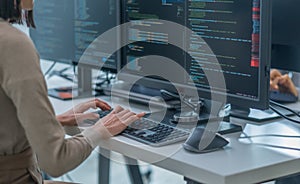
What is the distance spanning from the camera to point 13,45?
1.24 meters

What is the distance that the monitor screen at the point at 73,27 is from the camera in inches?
83.6

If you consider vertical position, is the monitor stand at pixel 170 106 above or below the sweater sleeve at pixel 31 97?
below

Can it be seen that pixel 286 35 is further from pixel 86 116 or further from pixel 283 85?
pixel 86 116

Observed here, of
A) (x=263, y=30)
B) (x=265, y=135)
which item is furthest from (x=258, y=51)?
(x=265, y=135)

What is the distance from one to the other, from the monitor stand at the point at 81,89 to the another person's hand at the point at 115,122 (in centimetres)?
68

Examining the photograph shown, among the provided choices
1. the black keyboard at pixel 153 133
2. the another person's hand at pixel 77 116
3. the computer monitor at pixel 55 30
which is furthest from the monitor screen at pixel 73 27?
the black keyboard at pixel 153 133

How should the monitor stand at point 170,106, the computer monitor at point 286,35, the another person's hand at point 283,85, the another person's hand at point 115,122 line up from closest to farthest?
the another person's hand at point 115,122, the monitor stand at point 170,106, the computer monitor at point 286,35, the another person's hand at point 283,85

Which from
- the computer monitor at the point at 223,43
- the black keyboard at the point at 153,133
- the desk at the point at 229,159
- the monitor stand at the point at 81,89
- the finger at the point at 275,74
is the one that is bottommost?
the desk at the point at 229,159

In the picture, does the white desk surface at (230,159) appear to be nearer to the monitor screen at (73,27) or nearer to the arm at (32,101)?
the arm at (32,101)

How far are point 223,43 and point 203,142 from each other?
1.19 feet

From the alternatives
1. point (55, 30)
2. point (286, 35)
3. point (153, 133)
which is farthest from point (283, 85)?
point (55, 30)

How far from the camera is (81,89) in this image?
2.35 metres

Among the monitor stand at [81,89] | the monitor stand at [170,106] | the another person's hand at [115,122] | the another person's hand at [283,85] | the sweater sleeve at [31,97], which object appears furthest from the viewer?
the monitor stand at [81,89]

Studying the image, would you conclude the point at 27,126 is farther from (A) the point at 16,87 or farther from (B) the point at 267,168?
(B) the point at 267,168
